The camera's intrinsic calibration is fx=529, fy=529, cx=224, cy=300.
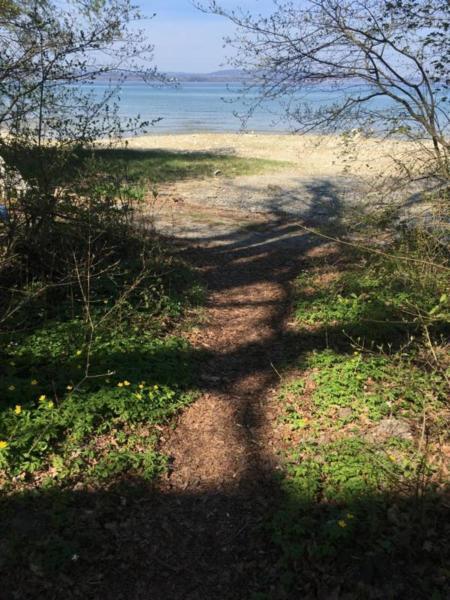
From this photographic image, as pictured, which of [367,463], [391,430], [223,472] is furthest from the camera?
[391,430]

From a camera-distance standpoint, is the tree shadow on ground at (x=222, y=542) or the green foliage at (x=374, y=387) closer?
the tree shadow on ground at (x=222, y=542)

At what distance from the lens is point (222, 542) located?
3.25 meters

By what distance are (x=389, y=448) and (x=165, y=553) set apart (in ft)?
5.63

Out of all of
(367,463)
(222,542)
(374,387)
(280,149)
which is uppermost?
(280,149)

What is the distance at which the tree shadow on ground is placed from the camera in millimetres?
2854

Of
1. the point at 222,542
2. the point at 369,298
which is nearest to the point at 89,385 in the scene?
the point at 222,542

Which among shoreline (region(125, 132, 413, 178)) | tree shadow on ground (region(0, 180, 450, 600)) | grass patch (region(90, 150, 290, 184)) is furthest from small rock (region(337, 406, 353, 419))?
shoreline (region(125, 132, 413, 178))

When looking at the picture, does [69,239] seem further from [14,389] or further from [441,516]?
[441,516]

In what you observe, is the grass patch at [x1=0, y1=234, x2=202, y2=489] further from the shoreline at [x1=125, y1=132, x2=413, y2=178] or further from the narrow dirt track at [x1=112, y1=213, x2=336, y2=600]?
the shoreline at [x1=125, y1=132, x2=413, y2=178]

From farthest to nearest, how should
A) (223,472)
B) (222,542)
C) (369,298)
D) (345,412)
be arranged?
(369,298), (345,412), (223,472), (222,542)

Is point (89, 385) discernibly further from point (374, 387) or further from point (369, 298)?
point (369, 298)

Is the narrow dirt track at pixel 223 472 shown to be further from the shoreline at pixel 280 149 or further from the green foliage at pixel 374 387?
the shoreline at pixel 280 149

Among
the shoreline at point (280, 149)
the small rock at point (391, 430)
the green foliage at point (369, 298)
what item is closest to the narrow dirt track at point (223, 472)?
Answer: the green foliage at point (369, 298)

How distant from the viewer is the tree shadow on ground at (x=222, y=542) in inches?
112
